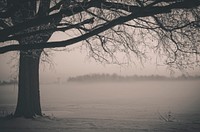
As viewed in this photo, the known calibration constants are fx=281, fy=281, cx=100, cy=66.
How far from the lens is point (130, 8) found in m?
8.05

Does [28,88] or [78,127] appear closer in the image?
[78,127]

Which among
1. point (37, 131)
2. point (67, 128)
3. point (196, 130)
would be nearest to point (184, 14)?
point (196, 130)

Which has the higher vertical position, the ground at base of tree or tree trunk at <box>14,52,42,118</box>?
tree trunk at <box>14,52,42,118</box>

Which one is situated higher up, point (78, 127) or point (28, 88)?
point (28, 88)

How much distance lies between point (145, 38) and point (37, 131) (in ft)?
19.6

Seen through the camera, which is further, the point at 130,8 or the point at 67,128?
the point at 67,128

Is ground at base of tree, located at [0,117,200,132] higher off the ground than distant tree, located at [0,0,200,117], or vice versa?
distant tree, located at [0,0,200,117]

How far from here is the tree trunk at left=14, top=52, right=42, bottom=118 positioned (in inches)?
543

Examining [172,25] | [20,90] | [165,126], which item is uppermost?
[172,25]

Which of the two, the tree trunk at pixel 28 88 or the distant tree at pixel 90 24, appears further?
the tree trunk at pixel 28 88

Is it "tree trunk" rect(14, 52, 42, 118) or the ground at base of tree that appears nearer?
the ground at base of tree

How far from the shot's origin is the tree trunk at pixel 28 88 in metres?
13.8

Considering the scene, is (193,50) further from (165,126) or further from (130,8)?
(130,8)

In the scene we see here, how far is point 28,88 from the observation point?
13945 mm
